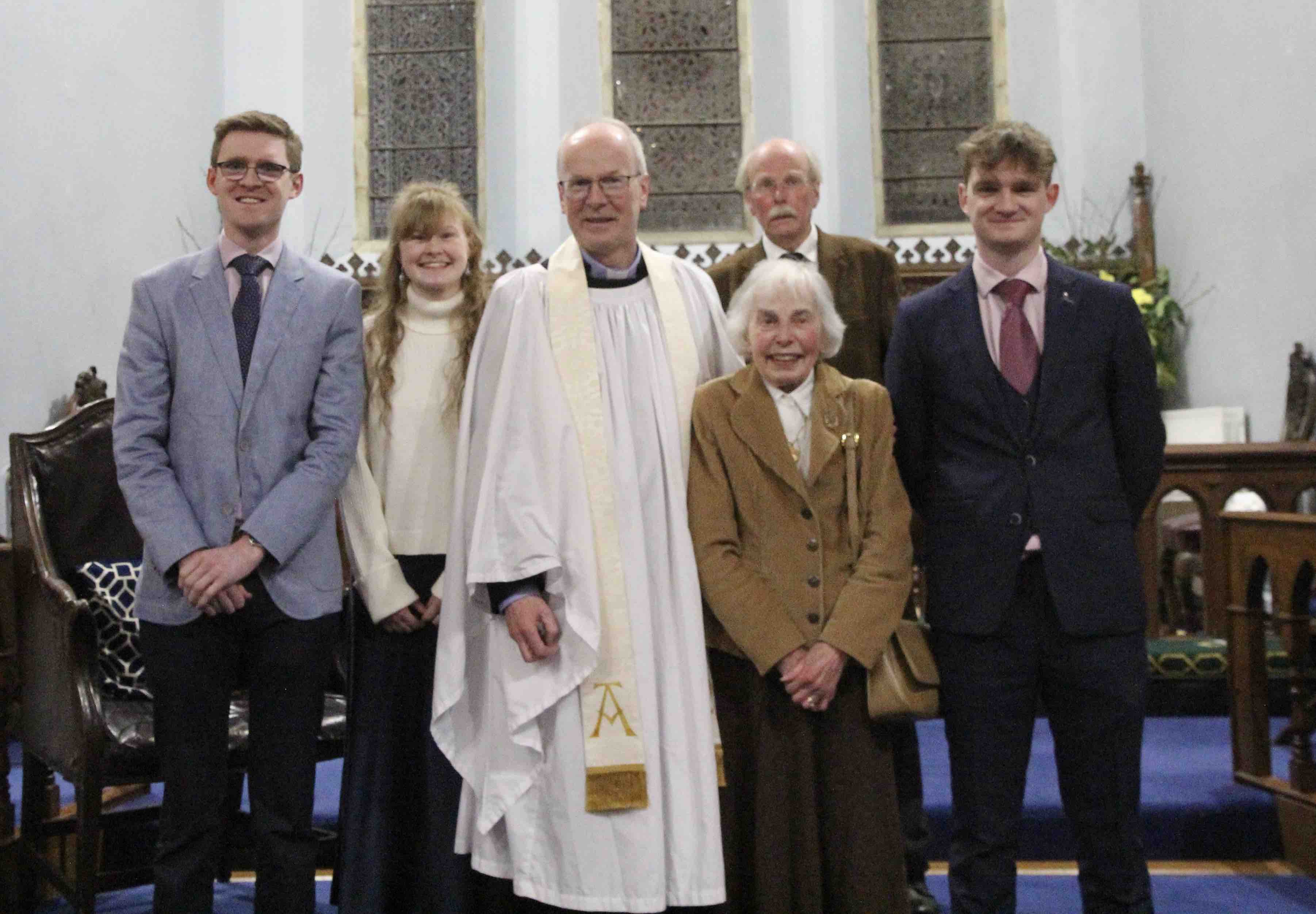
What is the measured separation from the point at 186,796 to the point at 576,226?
1438mm

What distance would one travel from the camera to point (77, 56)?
7227mm

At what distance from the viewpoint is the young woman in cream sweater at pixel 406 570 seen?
2.84 meters

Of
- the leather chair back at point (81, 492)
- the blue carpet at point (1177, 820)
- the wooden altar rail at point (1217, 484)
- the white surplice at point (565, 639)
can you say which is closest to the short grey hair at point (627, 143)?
the white surplice at point (565, 639)

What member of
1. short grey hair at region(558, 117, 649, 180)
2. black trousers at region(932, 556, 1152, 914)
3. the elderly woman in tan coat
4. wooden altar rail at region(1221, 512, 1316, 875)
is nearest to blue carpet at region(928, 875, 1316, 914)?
wooden altar rail at region(1221, 512, 1316, 875)

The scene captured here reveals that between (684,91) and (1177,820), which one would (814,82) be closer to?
(684,91)

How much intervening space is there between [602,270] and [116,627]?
67.7 inches

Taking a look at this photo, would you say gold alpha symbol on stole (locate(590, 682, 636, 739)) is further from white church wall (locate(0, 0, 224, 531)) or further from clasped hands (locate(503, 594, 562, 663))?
white church wall (locate(0, 0, 224, 531))

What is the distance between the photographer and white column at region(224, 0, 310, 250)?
9734 mm

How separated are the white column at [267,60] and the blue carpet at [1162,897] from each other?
6.85m

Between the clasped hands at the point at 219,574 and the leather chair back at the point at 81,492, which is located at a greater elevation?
the leather chair back at the point at 81,492

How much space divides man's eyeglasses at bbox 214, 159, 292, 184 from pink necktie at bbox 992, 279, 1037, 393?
1589 millimetres

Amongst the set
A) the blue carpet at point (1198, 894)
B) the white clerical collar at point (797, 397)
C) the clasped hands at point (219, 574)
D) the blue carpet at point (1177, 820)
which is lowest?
the blue carpet at point (1198, 894)

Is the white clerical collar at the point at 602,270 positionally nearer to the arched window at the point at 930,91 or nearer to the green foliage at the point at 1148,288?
the green foliage at the point at 1148,288

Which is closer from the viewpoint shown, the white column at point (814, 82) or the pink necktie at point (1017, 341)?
the pink necktie at point (1017, 341)
